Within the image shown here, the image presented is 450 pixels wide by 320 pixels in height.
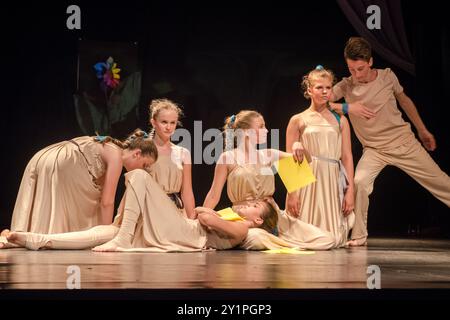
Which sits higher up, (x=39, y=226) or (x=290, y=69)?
(x=290, y=69)

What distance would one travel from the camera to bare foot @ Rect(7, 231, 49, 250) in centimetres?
453

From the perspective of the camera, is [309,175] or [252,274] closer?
[252,274]

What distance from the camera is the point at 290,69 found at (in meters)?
6.59

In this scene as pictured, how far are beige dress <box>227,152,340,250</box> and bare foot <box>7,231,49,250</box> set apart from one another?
46.2 inches

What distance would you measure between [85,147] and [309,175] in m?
1.40

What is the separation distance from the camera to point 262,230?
479 centimetres

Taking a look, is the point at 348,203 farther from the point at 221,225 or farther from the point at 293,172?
the point at 221,225

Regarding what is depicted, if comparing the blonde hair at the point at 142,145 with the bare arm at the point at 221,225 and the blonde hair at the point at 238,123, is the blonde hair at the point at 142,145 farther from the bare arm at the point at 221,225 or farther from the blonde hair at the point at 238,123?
the blonde hair at the point at 238,123

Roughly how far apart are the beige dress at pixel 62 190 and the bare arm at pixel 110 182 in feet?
0.40

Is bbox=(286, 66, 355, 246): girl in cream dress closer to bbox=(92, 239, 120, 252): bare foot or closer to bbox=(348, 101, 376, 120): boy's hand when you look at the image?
bbox=(348, 101, 376, 120): boy's hand

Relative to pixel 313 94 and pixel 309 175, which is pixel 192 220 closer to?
pixel 309 175

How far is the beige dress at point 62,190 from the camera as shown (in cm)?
Answer: 490
